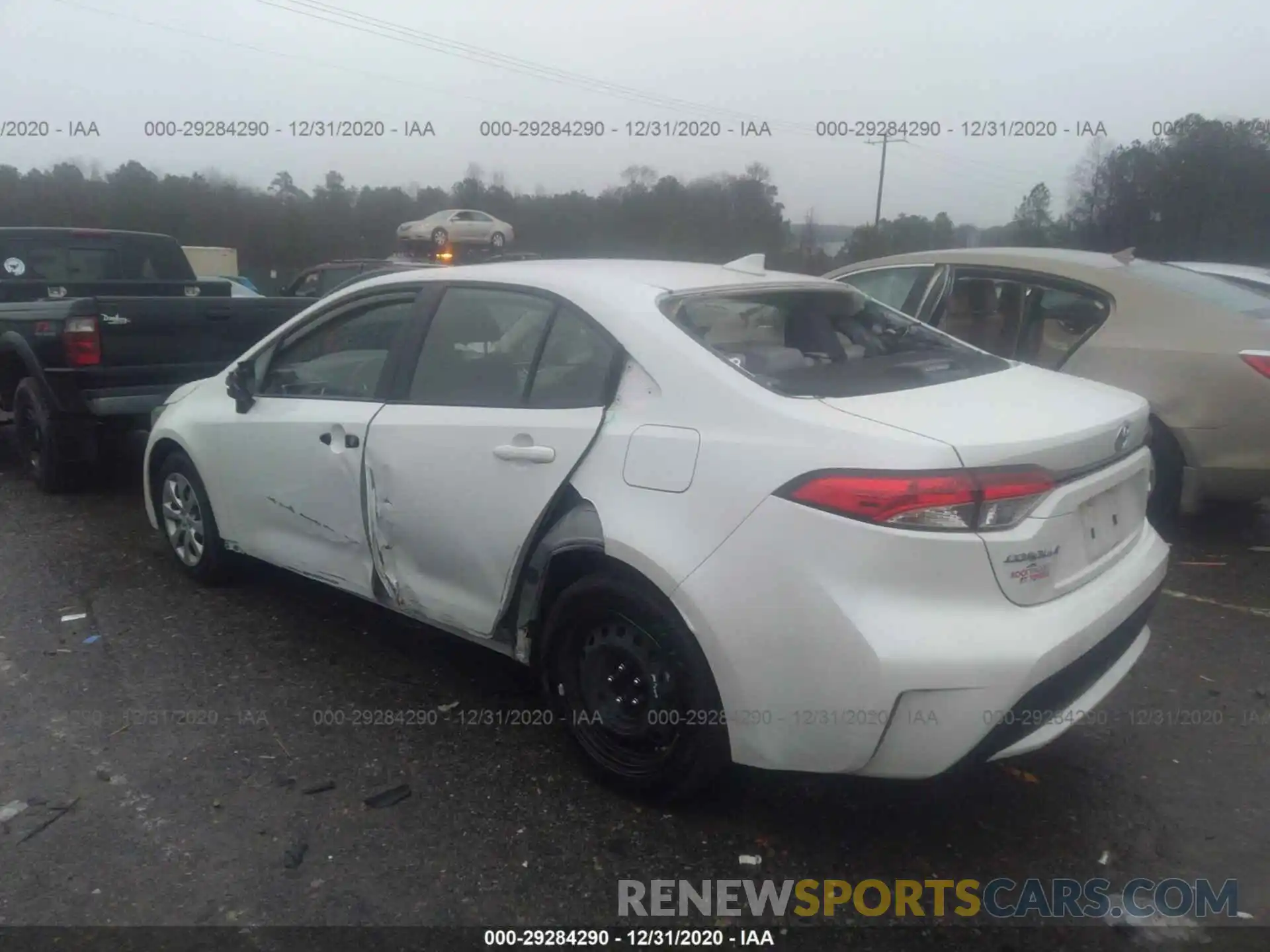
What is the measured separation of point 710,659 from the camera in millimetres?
2691

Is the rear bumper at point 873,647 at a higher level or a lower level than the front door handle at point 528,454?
lower

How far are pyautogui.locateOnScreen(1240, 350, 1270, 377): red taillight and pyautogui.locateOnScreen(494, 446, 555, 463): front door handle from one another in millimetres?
3805

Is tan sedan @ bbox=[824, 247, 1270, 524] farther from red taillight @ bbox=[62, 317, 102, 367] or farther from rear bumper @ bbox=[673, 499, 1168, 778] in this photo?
red taillight @ bbox=[62, 317, 102, 367]

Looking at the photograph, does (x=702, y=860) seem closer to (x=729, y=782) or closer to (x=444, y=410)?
(x=729, y=782)

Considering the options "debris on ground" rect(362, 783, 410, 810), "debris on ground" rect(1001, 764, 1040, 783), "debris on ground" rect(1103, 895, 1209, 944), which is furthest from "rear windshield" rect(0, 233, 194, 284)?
"debris on ground" rect(1103, 895, 1209, 944)

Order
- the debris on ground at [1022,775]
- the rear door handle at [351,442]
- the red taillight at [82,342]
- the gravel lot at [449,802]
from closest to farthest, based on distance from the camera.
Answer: the gravel lot at [449,802] < the debris on ground at [1022,775] < the rear door handle at [351,442] < the red taillight at [82,342]

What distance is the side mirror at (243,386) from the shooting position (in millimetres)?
4320

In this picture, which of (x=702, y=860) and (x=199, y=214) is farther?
Result: (x=199, y=214)

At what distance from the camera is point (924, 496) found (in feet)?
7.98

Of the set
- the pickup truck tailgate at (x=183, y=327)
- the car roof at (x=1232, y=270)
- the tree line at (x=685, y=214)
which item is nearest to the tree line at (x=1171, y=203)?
the tree line at (x=685, y=214)

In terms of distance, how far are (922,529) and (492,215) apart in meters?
18.6

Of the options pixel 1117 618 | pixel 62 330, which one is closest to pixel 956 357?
pixel 1117 618

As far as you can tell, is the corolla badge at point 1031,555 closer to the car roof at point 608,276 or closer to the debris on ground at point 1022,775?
the debris on ground at point 1022,775

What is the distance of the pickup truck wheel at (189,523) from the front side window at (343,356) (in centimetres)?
77
